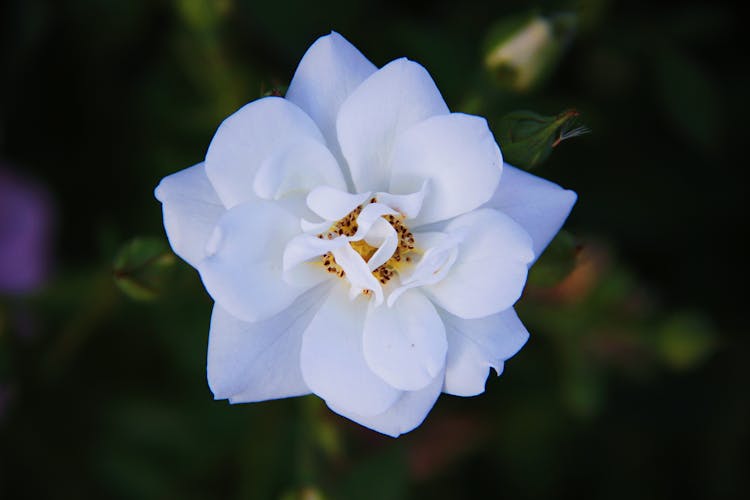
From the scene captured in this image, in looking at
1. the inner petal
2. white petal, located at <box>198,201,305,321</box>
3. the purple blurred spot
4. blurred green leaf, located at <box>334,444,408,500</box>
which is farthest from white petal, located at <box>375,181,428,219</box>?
the purple blurred spot

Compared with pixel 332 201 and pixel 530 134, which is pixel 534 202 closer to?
pixel 530 134

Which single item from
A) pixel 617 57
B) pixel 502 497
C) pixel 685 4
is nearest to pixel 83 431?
pixel 502 497

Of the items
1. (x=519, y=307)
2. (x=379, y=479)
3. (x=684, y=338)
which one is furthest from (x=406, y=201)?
(x=684, y=338)

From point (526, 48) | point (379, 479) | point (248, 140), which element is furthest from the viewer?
point (379, 479)

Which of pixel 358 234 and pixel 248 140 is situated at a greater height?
pixel 248 140

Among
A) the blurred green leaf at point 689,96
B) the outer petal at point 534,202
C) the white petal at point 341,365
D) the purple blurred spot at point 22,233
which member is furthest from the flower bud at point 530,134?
the purple blurred spot at point 22,233

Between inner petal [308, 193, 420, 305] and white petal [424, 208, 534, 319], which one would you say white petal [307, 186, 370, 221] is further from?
white petal [424, 208, 534, 319]
